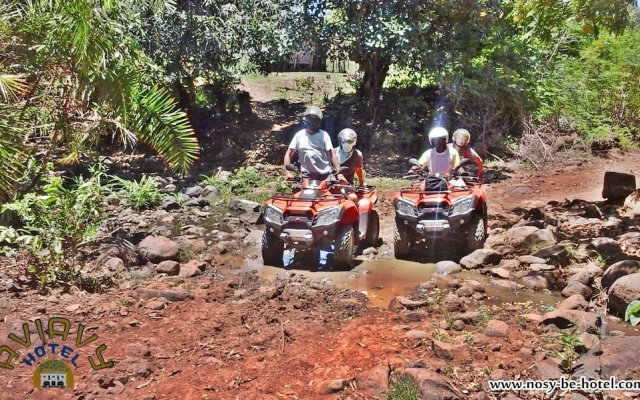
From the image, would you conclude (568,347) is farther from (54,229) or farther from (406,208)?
(54,229)

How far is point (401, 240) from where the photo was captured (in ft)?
27.6

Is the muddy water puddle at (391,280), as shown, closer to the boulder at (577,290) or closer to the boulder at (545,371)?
the boulder at (577,290)

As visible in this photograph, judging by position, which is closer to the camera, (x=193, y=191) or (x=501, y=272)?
(x=501, y=272)

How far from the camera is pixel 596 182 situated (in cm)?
1342

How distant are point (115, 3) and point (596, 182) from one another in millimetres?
10639

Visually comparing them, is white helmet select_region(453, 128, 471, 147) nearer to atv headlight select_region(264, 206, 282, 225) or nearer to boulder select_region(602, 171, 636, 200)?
atv headlight select_region(264, 206, 282, 225)

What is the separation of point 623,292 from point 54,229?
576 cm

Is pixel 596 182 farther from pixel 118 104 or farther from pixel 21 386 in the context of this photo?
pixel 21 386

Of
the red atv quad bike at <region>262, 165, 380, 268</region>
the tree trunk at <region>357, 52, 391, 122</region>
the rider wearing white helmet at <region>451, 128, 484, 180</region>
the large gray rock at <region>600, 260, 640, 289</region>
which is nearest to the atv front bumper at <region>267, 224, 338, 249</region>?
the red atv quad bike at <region>262, 165, 380, 268</region>

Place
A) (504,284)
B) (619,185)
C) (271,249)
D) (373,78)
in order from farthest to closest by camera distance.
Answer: (373,78), (619,185), (271,249), (504,284)

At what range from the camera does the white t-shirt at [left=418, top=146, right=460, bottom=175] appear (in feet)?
27.7

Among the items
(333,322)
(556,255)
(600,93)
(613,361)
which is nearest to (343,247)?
(333,322)

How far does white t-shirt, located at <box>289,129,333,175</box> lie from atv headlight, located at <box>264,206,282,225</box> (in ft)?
2.72

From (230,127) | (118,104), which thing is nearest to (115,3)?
(118,104)
